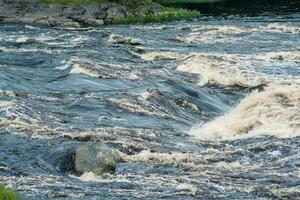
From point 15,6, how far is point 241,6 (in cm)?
3794

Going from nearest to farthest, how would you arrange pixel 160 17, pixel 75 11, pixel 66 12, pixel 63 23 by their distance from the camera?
1. pixel 63 23
2. pixel 66 12
3. pixel 75 11
4. pixel 160 17

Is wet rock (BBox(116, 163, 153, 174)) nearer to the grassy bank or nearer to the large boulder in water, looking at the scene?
the large boulder in water

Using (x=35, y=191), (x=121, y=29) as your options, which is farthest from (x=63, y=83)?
(x=121, y=29)

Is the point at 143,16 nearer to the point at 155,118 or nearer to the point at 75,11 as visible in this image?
the point at 75,11

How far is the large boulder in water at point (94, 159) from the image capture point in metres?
18.9

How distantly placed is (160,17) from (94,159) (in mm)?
65723

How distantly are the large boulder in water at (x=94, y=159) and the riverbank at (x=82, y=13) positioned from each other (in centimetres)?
5743

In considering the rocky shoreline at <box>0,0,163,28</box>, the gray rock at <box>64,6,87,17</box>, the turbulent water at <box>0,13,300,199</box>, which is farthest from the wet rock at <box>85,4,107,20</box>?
the turbulent water at <box>0,13,300,199</box>

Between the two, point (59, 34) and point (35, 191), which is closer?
point (35, 191)

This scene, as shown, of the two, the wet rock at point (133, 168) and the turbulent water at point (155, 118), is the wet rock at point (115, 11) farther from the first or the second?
the wet rock at point (133, 168)

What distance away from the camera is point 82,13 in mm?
82500

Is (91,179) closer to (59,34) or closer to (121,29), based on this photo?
(59,34)

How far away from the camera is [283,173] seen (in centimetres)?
1938

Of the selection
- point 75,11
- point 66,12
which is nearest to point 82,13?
point 75,11
